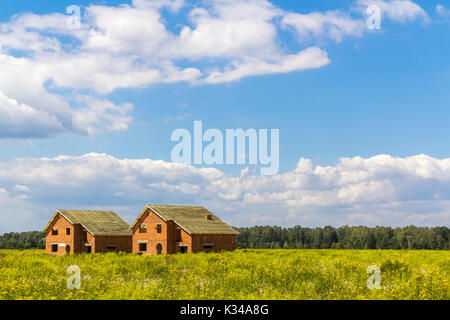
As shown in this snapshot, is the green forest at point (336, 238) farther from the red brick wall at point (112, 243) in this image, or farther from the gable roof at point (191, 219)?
the gable roof at point (191, 219)

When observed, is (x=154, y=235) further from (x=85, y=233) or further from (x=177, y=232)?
(x=85, y=233)

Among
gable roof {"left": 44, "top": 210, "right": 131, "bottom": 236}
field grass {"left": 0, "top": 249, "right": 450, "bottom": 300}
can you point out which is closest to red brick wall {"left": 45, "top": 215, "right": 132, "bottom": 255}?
gable roof {"left": 44, "top": 210, "right": 131, "bottom": 236}

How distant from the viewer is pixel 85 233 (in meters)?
59.8

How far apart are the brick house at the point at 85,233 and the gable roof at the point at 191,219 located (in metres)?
6.07

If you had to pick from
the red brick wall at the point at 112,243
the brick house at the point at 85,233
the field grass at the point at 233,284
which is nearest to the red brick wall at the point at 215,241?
the brick house at the point at 85,233

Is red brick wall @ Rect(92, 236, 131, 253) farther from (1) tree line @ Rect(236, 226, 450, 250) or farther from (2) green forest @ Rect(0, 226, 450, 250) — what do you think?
(1) tree line @ Rect(236, 226, 450, 250)

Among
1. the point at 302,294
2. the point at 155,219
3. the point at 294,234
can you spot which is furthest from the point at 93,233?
the point at 294,234

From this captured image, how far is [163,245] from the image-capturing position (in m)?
51.4

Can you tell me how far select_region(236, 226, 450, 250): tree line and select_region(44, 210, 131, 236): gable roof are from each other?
55811 mm

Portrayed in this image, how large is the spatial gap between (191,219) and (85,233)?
50.4 feet

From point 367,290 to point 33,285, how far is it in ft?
41.7

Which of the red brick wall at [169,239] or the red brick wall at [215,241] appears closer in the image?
the red brick wall at [215,241]

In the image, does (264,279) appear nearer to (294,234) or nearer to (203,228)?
(203,228)

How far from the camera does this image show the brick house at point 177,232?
5084cm
